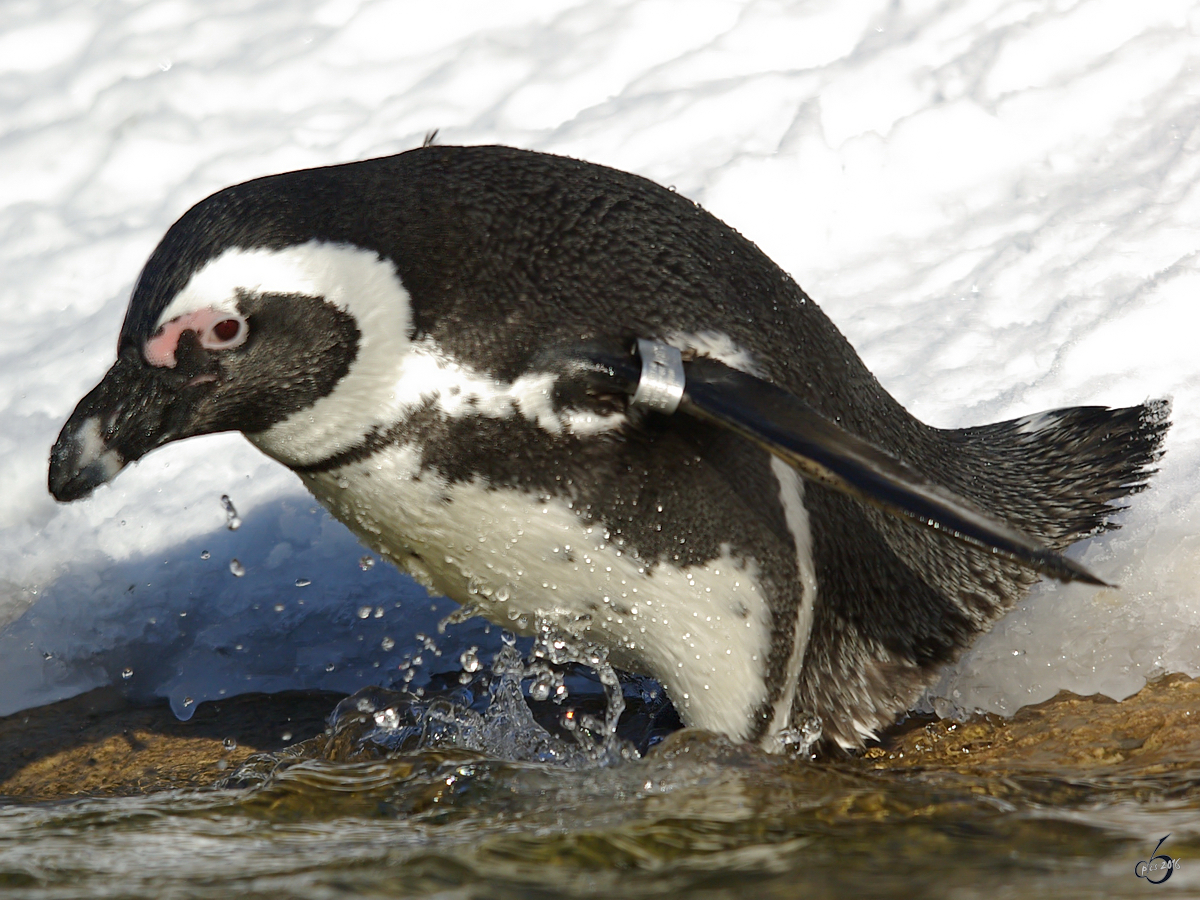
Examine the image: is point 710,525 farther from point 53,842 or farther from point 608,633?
point 53,842

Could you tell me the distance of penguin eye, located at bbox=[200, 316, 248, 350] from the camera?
1737 millimetres

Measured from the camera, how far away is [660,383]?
1.67 meters

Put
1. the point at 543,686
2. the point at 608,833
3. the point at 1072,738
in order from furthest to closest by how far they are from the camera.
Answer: the point at 543,686, the point at 1072,738, the point at 608,833

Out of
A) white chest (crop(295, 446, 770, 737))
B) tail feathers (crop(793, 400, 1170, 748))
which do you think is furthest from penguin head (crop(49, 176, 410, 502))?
tail feathers (crop(793, 400, 1170, 748))

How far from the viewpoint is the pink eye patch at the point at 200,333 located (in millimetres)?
1728

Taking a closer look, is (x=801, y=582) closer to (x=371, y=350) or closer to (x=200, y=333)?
(x=371, y=350)

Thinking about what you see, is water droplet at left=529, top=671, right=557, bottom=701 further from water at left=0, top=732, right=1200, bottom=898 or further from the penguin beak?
the penguin beak

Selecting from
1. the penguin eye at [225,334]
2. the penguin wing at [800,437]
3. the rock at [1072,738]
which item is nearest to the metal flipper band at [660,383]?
the penguin wing at [800,437]

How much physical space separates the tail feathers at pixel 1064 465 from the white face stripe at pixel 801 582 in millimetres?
450

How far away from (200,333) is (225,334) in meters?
0.03

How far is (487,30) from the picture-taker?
4.66m

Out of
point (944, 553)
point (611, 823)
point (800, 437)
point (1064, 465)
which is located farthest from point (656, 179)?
point (611, 823)

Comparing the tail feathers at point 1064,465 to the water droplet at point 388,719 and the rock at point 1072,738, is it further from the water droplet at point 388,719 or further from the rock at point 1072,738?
the water droplet at point 388,719

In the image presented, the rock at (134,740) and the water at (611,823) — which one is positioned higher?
the rock at (134,740)
